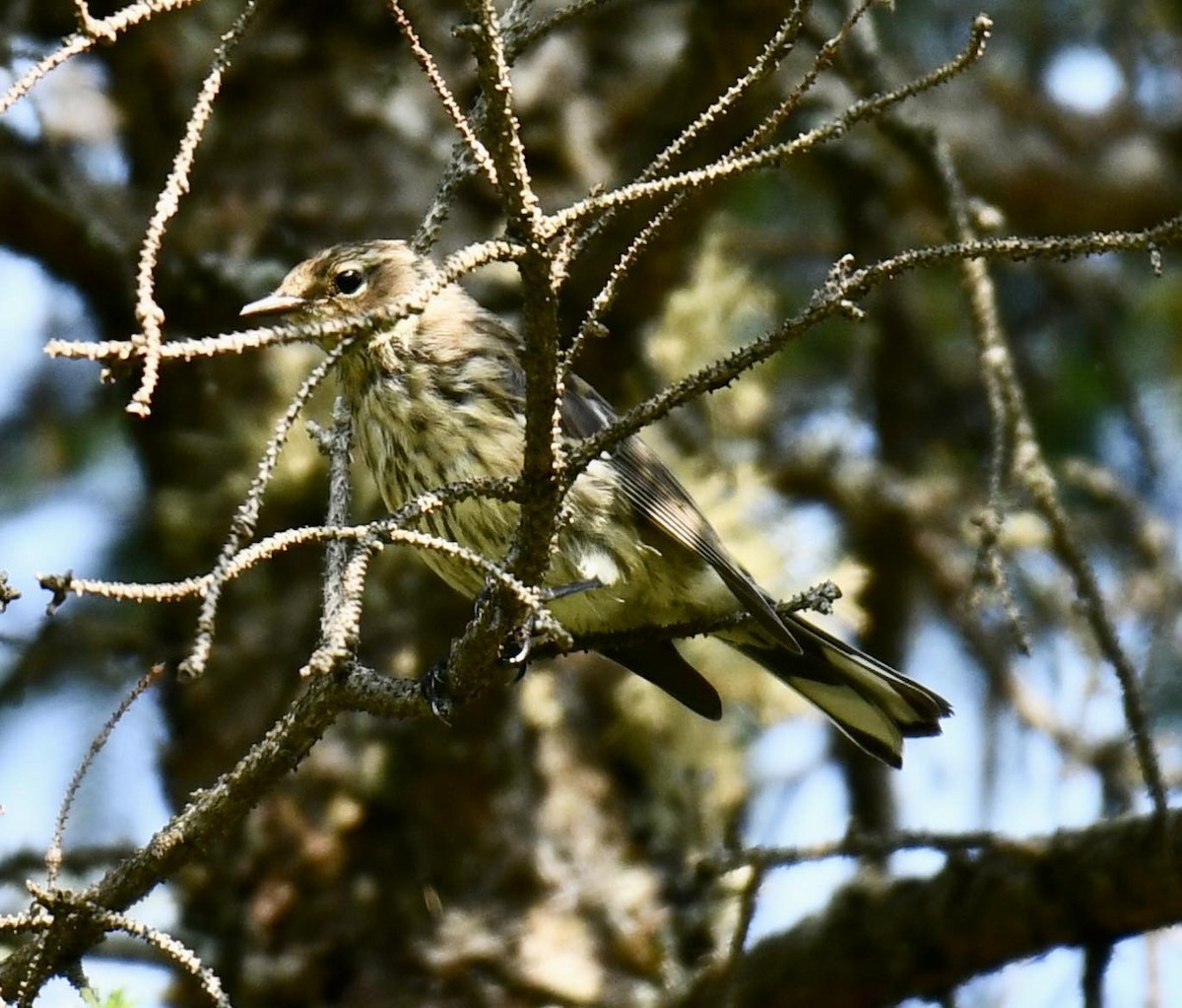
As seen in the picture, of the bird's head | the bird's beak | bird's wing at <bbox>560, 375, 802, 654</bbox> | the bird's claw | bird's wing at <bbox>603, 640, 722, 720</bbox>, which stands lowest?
the bird's claw

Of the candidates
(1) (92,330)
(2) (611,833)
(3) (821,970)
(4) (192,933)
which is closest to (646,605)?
(3) (821,970)

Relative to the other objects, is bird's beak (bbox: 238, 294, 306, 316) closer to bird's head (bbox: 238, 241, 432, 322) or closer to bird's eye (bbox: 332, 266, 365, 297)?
bird's head (bbox: 238, 241, 432, 322)

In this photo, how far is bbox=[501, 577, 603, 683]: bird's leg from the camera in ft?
10.3

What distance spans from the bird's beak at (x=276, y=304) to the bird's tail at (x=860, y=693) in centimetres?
142

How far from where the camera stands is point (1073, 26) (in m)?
7.27

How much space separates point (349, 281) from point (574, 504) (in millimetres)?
930

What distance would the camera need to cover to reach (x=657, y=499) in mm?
4109

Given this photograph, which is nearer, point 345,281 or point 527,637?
point 527,637

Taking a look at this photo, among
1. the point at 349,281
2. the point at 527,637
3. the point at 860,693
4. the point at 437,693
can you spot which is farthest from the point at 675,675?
the point at 437,693

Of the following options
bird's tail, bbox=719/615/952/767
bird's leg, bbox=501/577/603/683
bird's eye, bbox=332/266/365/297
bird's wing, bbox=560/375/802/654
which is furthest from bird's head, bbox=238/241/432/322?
bird's tail, bbox=719/615/952/767

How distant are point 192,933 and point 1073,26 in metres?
5.45

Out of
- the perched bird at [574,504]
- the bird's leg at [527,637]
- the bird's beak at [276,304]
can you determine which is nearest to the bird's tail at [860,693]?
the perched bird at [574,504]

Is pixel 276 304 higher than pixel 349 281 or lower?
lower

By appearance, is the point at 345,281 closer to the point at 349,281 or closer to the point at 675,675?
the point at 349,281
